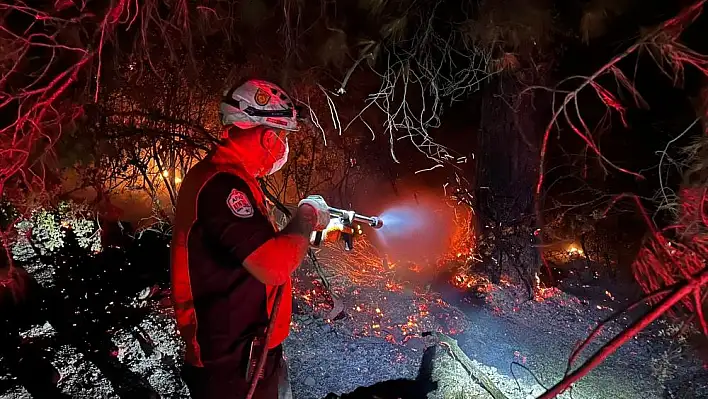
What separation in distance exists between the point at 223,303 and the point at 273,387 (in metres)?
0.63

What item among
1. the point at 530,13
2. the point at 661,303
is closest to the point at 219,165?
the point at 661,303

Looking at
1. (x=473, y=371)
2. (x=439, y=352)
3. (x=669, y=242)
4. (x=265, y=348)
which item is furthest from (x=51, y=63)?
(x=669, y=242)

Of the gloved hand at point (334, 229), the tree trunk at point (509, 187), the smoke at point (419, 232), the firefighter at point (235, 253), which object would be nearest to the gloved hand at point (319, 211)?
the firefighter at point (235, 253)

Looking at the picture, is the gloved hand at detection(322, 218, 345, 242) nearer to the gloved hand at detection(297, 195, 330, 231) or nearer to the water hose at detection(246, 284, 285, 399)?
the gloved hand at detection(297, 195, 330, 231)

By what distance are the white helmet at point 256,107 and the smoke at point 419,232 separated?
620 cm

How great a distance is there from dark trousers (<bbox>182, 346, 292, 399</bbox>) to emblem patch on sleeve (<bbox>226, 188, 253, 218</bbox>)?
81 cm

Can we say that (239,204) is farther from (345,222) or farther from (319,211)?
(345,222)

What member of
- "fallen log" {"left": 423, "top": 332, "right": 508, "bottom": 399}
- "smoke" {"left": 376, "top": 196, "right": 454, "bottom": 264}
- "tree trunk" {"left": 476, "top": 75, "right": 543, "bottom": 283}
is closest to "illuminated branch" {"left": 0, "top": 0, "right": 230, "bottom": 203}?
"tree trunk" {"left": 476, "top": 75, "right": 543, "bottom": 283}

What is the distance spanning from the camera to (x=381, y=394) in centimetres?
471

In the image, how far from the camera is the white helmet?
275 cm

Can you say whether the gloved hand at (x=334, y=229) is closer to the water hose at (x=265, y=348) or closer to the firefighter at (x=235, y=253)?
the firefighter at (x=235, y=253)

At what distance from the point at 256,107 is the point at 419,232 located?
8.00 m

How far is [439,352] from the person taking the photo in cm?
495

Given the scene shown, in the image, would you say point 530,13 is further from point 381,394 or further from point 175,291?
point 175,291
